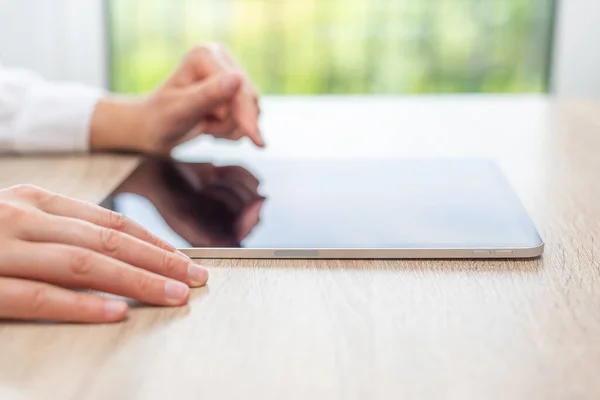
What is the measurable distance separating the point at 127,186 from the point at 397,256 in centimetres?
32

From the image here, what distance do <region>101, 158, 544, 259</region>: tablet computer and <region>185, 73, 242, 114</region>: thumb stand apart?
10cm

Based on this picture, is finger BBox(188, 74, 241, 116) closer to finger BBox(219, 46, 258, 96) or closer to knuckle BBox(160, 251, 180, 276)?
finger BBox(219, 46, 258, 96)

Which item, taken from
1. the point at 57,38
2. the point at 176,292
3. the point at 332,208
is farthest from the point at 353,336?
the point at 57,38

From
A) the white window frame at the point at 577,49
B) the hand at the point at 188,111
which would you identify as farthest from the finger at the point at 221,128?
Answer: the white window frame at the point at 577,49

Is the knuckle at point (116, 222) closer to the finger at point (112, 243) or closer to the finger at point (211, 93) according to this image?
the finger at point (112, 243)

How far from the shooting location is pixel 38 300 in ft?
1.74

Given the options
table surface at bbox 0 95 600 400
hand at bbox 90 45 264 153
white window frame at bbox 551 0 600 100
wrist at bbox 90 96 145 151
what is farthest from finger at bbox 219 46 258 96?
white window frame at bbox 551 0 600 100

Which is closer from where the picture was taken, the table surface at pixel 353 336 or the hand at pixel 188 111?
the table surface at pixel 353 336

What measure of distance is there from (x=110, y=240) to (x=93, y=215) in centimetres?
4

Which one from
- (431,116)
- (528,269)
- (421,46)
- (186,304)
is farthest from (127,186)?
(421,46)

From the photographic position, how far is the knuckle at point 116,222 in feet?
2.00

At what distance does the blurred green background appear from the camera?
240cm

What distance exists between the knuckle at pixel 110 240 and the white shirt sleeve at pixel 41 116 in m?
0.51

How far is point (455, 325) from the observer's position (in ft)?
1.71
